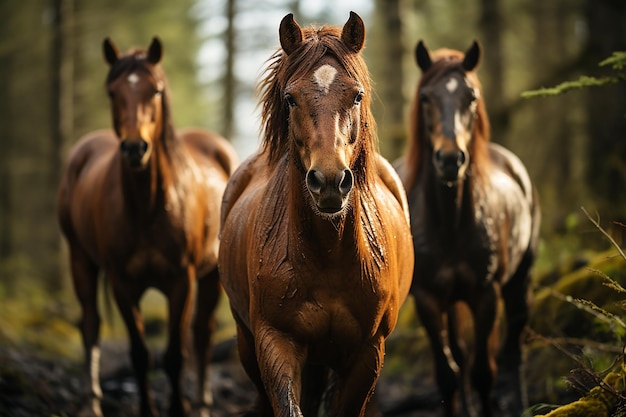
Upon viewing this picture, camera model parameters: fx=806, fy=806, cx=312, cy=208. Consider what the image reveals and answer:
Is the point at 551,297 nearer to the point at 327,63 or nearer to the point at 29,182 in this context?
the point at 327,63

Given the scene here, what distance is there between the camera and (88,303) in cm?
807

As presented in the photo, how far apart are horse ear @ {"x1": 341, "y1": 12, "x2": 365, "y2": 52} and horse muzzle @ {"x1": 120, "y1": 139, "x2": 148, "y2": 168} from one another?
112 inches

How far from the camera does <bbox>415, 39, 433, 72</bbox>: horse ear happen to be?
6773mm

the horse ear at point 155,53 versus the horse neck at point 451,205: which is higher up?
the horse ear at point 155,53

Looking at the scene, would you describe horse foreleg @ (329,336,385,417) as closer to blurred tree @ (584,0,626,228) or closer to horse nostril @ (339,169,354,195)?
horse nostril @ (339,169,354,195)

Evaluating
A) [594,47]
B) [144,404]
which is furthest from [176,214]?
[594,47]

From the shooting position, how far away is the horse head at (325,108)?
341 centimetres

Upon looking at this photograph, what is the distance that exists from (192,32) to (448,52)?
1897 cm

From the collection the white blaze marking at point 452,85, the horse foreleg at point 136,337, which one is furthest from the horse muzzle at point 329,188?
the horse foreleg at point 136,337

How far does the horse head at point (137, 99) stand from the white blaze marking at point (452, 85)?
2450mm

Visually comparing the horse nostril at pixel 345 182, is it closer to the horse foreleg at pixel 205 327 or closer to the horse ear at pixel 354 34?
the horse ear at pixel 354 34

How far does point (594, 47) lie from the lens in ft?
36.7

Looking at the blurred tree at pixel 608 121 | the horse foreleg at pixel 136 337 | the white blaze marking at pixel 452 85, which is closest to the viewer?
the white blaze marking at pixel 452 85

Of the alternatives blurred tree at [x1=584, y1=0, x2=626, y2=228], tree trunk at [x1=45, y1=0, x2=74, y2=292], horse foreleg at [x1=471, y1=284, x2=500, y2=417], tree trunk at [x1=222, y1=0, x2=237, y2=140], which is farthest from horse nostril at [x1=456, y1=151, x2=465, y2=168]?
tree trunk at [x1=222, y1=0, x2=237, y2=140]
